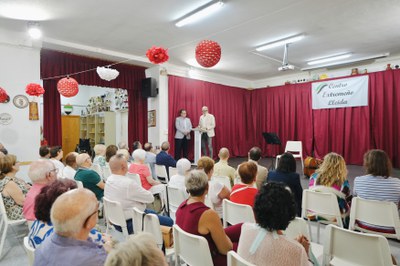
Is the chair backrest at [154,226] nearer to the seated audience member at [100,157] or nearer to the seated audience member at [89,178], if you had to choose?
the seated audience member at [89,178]

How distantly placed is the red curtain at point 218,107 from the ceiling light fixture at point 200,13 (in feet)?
10.3

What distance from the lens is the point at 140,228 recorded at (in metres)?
2.09

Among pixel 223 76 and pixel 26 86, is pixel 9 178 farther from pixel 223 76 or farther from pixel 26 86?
pixel 223 76

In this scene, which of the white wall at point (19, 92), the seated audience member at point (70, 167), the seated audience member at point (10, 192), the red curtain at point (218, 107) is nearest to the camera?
the seated audience member at point (10, 192)

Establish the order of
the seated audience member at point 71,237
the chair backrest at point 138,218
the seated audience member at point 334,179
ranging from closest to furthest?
the seated audience member at point 71,237, the chair backrest at point 138,218, the seated audience member at point 334,179

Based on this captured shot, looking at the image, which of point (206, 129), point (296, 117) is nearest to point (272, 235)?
point (206, 129)

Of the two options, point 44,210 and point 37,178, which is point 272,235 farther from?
point 37,178

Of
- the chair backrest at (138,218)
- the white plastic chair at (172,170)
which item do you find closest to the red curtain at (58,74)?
the white plastic chair at (172,170)

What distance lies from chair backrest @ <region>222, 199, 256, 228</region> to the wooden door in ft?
32.6

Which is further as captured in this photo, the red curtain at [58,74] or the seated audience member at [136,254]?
the red curtain at [58,74]

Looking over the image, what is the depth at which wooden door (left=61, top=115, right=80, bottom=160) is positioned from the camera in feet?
35.1

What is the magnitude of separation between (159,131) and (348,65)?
594 cm

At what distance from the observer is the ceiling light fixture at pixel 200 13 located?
4.09 meters

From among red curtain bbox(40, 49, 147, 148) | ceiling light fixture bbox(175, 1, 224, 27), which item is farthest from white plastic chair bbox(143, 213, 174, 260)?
red curtain bbox(40, 49, 147, 148)
